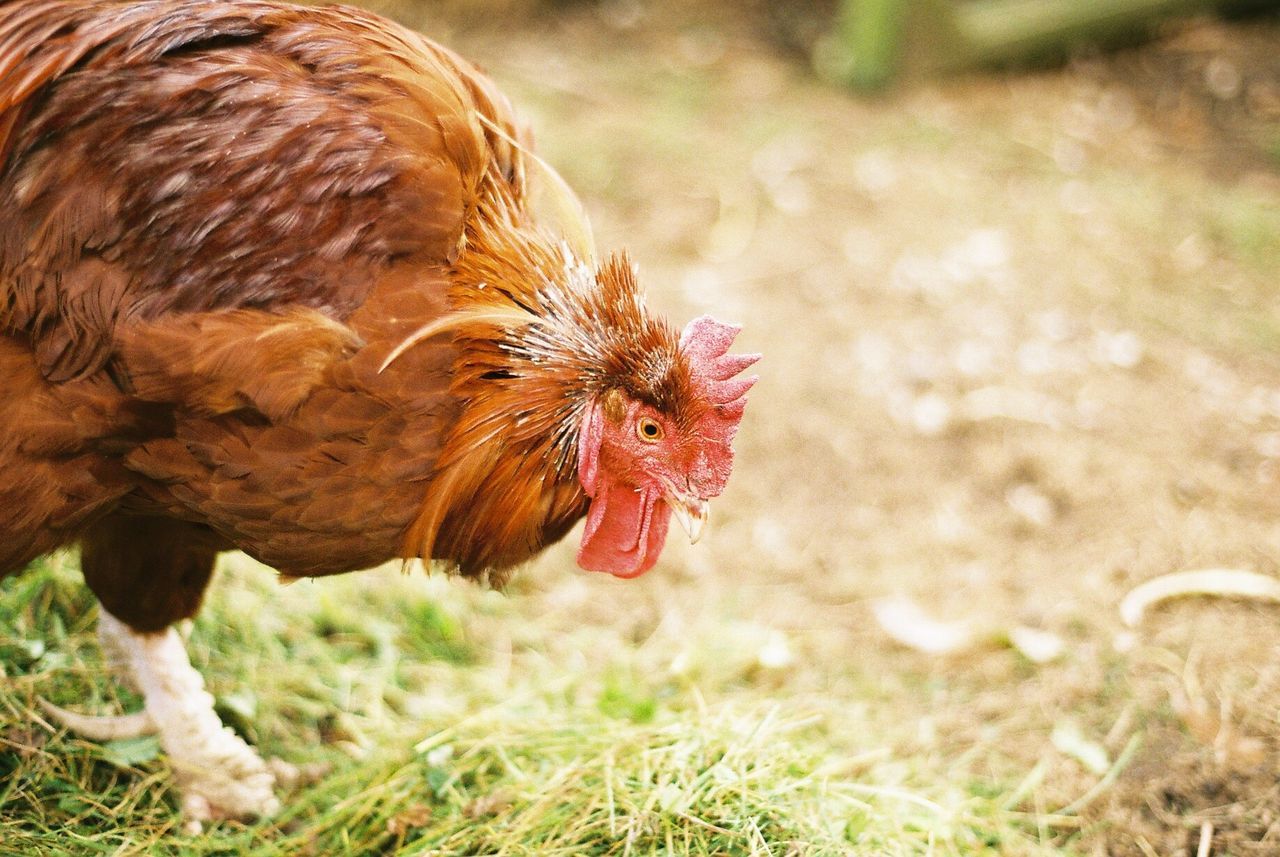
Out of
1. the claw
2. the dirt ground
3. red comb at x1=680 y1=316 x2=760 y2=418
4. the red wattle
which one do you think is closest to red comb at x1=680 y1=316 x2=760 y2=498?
red comb at x1=680 y1=316 x2=760 y2=418

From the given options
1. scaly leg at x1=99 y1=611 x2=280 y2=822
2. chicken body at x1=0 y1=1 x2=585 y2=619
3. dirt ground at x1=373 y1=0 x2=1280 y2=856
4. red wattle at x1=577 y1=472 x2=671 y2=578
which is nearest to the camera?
chicken body at x1=0 y1=1 x2=585 y2=619

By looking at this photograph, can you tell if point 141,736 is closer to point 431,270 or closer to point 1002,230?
point 431,270

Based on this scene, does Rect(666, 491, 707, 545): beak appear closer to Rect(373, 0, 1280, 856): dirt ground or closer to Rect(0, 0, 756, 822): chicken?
Rect(0, 0, 756, 822): chicken

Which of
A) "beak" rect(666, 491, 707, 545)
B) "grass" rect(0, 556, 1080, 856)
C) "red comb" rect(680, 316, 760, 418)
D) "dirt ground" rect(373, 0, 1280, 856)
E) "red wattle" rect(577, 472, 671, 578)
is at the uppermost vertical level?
"red comb" rect(680, 316, 760, 418)

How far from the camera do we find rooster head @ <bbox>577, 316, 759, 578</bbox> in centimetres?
231

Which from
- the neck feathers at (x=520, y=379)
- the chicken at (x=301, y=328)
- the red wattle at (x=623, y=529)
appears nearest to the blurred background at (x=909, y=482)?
the red wattle at (x=623, y=529)

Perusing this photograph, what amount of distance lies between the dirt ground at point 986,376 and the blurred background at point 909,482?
0.02m

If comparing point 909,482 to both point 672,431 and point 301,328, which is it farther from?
point 301,328

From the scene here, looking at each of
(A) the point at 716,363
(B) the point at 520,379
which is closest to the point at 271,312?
(B) the point at 520,379

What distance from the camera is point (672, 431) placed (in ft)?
7.66

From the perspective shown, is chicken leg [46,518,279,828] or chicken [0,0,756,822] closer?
chicken [0,0,756,822]

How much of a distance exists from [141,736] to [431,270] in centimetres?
149

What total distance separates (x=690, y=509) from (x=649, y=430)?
18 cm

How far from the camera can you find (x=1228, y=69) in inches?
288
